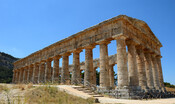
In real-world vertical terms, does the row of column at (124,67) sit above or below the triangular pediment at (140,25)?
below

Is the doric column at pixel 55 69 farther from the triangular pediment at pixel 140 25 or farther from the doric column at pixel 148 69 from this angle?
the doric column at pixel 148 69

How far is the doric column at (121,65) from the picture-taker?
16141mm

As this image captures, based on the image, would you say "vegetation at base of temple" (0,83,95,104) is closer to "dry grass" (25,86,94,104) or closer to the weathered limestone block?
"dry grass" (25,86,94,104)

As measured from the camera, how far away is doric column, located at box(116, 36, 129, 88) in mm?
16141

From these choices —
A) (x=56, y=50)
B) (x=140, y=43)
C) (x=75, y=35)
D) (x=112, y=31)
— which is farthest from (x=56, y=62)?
(x=140, y=43)

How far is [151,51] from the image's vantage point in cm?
2386

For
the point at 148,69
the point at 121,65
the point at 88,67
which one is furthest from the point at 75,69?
the point at 148,69

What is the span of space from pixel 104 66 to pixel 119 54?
8.78ft

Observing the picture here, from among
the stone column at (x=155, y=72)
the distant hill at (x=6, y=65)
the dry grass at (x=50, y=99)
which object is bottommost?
the dry grass at (x=50, y=99)

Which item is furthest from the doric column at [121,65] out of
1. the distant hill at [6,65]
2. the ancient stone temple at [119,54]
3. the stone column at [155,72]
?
the distant hill at [6,65]

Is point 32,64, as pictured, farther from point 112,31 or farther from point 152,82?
point 152,82

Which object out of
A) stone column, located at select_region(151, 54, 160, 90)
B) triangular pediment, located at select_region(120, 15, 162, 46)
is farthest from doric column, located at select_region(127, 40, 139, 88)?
stone column, located at select_region(151, 54, 160, 90)

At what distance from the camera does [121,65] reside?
1667cm

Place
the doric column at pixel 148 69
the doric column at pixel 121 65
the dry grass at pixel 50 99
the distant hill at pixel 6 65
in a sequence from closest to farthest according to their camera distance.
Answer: the dry grass at pixel 50 99 < the doric column at pixel 121 65 < the doric column at pixel 148 69 < the distant hill at pixel 6 65
